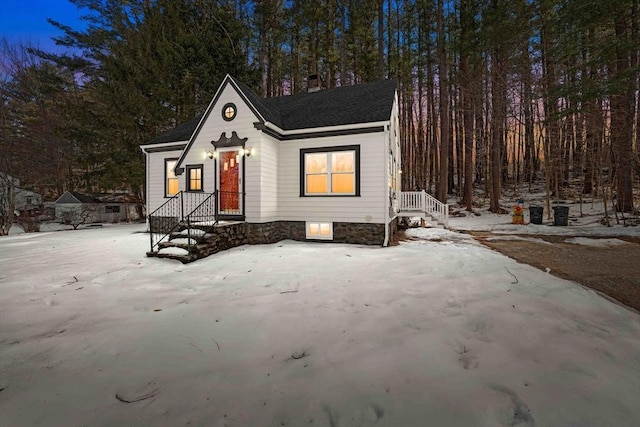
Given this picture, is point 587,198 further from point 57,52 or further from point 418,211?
point 57,52

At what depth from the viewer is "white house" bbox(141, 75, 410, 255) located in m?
9.15

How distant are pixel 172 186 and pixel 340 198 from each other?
7.92 meters

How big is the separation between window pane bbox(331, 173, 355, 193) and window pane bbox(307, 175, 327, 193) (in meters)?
0.30

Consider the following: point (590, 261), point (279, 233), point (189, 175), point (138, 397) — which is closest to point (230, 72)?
point (189, 175)

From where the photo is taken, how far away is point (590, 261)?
6738 mm

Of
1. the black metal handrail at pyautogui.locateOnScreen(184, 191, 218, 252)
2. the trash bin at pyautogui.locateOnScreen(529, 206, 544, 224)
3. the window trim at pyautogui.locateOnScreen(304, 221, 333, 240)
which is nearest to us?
the black metal handrail at pyautogui.locateOnScreen(184, 191, 218, 252)

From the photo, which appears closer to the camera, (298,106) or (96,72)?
(298,106)

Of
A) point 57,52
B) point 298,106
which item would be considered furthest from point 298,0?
point 57,52

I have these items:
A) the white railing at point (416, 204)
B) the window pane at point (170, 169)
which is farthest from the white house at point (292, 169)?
the white railing at point (416, 204)

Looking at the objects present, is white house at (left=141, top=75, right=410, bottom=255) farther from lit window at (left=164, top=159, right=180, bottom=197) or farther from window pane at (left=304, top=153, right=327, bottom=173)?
lit window at (left=164, top=159, right=180, bottom=197)

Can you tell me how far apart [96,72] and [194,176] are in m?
17.4

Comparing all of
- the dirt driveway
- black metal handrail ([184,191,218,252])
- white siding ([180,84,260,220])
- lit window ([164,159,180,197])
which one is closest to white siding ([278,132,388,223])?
white siding ([180,84,260,220])

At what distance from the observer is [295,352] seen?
2.84m

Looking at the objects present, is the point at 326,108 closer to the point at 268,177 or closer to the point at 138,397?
the point at 268,177
